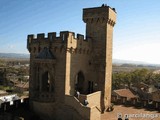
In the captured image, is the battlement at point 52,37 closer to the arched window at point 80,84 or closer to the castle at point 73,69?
the castle at point 73,69

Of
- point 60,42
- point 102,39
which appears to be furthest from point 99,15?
point 60,42

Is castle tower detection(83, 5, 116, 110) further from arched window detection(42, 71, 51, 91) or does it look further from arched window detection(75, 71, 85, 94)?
arched window detection(42, 71, 51, 91)

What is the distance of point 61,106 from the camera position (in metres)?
22.9

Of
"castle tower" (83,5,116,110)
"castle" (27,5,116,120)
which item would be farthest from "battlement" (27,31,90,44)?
"castle tower" (83,5,116,110)

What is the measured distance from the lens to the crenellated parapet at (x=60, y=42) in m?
22.8

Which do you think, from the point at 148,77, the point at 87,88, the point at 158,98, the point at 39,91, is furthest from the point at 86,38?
the point at 148,77

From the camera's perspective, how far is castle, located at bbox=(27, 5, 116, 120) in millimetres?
22652

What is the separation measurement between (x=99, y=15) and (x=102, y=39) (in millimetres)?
2815

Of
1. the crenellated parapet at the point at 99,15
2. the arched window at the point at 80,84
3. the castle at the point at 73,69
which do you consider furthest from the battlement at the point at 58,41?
the arched window at the point at 80,84

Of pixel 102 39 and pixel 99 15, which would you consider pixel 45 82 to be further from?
pixel 99 15

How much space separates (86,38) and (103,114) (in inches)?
355

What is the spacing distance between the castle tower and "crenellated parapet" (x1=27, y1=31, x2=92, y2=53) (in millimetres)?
1186

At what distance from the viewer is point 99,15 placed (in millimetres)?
25719

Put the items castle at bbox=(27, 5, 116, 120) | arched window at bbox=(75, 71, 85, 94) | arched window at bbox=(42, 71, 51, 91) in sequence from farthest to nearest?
arched window at bbox=(75, 71, 85, 94), arched window at bbox=(42, 71, 51, 91), castle at bbox=(27, 5, 116, 120)
